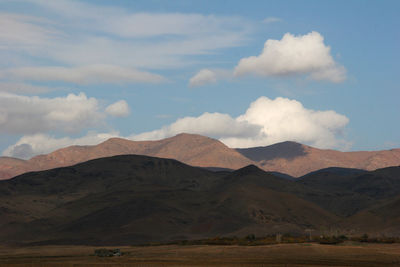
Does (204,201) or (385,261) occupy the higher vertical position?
(204,201)

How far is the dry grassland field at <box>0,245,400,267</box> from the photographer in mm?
69688

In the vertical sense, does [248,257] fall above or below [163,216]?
below

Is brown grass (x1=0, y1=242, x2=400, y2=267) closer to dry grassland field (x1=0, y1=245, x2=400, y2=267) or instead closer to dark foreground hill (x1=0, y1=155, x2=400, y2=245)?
dry grassland field (x1=0, y1=245, x2=400, y2=267)

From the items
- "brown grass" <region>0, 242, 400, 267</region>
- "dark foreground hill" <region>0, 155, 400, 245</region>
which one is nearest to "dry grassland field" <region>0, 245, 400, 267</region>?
"brown grass" <region>0, 242, 400, 267</region>

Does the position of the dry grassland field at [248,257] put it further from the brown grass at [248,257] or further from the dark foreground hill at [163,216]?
the dark foreground hill at [163,216]

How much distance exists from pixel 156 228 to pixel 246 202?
29413 mm

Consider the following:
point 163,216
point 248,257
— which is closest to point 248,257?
point 248,257

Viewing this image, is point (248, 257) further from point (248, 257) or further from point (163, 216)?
point (163, 216)

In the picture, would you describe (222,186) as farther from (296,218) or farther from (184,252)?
(184,252)

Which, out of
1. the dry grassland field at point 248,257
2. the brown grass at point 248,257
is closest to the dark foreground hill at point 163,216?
the brown grass at point 248,257

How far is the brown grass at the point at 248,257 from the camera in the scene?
69.7 metres

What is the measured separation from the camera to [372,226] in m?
146

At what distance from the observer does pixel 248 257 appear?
255 feet

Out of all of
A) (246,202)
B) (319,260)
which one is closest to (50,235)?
(246,202)
